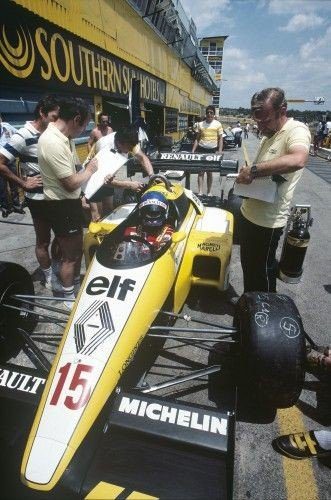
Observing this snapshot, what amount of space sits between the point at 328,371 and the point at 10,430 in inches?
78.1

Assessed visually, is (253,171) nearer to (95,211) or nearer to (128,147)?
(128,147)

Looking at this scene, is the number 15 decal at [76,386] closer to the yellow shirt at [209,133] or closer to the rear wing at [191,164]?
the rear wing at [191,164]

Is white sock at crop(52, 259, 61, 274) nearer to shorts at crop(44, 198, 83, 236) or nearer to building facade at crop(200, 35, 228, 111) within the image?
shorts at crop(44, 198, 83, 236)

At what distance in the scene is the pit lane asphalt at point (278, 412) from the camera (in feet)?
5.96

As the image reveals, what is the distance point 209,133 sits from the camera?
25.0ft

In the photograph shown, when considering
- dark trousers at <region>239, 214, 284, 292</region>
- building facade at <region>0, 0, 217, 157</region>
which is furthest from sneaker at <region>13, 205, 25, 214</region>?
dark trousers at <region>239, 214, 284, 292</region>

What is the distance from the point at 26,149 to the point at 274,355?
2879 mm

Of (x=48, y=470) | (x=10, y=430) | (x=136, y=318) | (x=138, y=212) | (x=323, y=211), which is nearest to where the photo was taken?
(x=48, y=470)

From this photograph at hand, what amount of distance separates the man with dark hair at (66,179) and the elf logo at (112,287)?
0.46m

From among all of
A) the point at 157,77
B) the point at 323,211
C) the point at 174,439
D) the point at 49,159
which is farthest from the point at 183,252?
the point at 157,77

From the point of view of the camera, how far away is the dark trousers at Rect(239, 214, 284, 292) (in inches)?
107

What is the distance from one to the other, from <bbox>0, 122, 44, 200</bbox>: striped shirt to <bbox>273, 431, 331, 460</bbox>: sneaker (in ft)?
9.06

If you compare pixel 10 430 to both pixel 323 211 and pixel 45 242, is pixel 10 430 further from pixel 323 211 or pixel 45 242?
pixel 323 211

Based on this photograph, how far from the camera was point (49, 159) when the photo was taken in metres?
2.75
